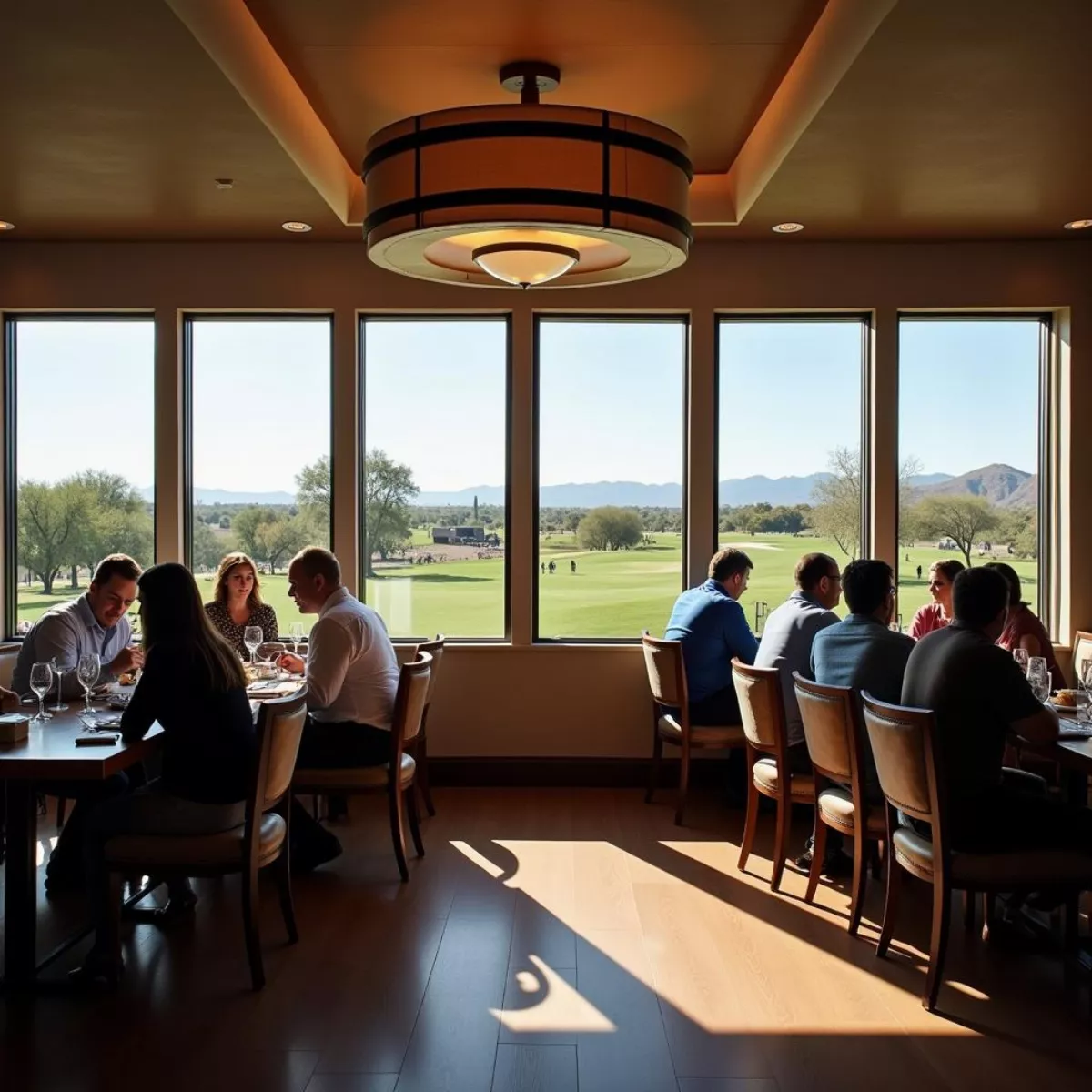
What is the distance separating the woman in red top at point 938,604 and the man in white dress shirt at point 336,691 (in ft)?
9.18

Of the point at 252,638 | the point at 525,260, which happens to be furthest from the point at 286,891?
the point at 525,260

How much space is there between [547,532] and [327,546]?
4.32 feet

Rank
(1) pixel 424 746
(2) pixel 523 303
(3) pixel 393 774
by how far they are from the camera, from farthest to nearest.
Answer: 1. (2) pixel 523 303
2. (1) pixel 424 746
3. (3) pixel 393 774

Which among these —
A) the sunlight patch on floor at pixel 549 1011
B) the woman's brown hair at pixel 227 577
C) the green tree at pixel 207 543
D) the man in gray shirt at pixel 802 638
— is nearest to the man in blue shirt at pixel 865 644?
the man in gray shirt at pixel 802 638

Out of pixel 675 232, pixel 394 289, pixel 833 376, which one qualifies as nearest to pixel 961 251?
pixel 833 376

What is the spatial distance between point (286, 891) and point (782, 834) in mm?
1981

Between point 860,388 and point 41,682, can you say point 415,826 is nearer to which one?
point 41,682

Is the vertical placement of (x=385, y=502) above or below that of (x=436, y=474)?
below

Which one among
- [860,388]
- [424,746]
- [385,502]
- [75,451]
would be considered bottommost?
[424,746]

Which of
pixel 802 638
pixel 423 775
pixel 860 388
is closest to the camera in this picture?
pixel 802 638

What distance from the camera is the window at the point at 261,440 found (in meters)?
6.13

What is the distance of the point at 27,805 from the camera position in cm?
312

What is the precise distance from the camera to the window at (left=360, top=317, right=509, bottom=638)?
6152 millimetres

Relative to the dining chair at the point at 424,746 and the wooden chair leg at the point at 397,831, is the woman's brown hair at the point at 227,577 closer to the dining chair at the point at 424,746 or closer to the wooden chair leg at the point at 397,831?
the dining chair at the point at 424,746
